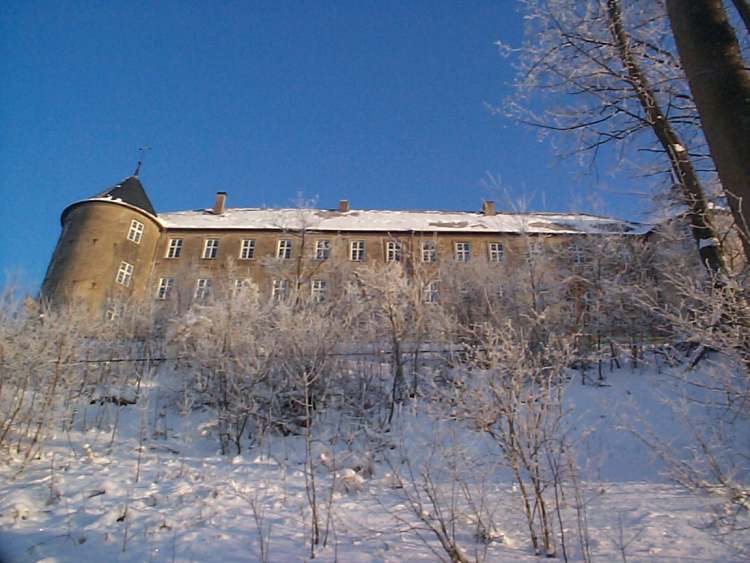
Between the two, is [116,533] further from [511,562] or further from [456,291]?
[456,291]

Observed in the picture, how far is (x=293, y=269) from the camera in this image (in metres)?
28.7

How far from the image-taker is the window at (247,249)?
31.2 meters

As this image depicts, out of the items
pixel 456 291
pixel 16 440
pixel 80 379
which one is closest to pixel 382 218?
pixel 456 291

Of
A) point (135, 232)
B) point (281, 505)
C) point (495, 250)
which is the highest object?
point (135, 232)

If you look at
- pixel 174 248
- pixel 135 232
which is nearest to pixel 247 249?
pixel 174 248

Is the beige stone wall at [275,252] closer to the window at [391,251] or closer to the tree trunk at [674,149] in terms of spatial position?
the window at [391,251]

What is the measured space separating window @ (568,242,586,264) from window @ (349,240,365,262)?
13.6 m

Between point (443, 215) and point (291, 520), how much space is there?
3187cm

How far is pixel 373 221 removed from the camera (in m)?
33.8

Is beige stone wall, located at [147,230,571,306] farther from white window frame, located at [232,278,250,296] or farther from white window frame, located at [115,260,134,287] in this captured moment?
white window frame, located at [232,278,250,296]

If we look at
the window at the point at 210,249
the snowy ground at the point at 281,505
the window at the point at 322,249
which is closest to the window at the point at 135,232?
the window at the point at 210,249

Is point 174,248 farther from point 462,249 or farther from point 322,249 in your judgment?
point 462,249

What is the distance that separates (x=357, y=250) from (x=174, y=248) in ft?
41.6

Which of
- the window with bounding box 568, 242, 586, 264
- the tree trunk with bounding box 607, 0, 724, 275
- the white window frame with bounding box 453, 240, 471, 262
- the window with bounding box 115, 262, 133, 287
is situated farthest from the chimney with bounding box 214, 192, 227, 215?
the tree trunk with bounding box 607, 0, 724, 275
